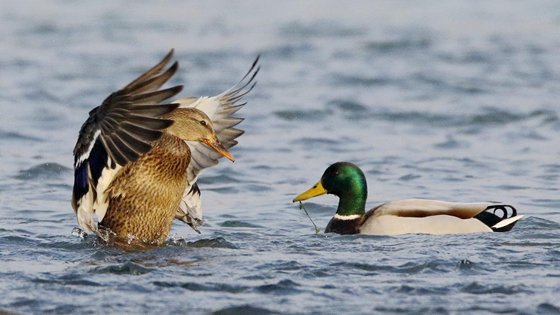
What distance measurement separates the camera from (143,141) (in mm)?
8281

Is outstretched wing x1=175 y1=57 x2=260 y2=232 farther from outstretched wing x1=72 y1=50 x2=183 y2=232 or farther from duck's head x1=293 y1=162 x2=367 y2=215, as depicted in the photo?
outstretched wing x1=72 y1=50 x2=183 y2=232

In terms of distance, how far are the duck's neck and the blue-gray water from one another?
1.33 ft

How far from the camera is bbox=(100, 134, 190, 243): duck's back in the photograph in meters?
9.04

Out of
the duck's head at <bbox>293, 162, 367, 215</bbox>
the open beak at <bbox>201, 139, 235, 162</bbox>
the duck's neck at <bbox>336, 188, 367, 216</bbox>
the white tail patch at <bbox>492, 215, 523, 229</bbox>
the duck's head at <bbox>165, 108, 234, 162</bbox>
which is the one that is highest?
the duck's head at <bbox>165, 108, 234, 162</bbox>

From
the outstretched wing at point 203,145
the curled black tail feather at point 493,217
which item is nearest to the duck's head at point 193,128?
the outstretched wing at point 203,145

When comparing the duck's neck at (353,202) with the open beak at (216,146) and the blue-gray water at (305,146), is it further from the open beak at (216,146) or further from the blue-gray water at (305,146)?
the open beak at (216,146)

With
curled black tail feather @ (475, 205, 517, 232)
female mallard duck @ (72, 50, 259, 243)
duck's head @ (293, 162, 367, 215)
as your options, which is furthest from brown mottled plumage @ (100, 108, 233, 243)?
curled black tail feather @ (475, 205, 517, 232)

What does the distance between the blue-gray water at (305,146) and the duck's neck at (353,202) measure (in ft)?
1.33

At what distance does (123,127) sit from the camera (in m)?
8.32

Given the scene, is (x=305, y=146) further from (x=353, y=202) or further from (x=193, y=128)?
(x=193, y=128)

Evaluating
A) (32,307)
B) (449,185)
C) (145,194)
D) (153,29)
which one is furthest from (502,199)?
(153,29)

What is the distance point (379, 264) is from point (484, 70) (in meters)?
11.3

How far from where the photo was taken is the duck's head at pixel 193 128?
8.99m

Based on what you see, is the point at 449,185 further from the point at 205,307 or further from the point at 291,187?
the point at 205,307
